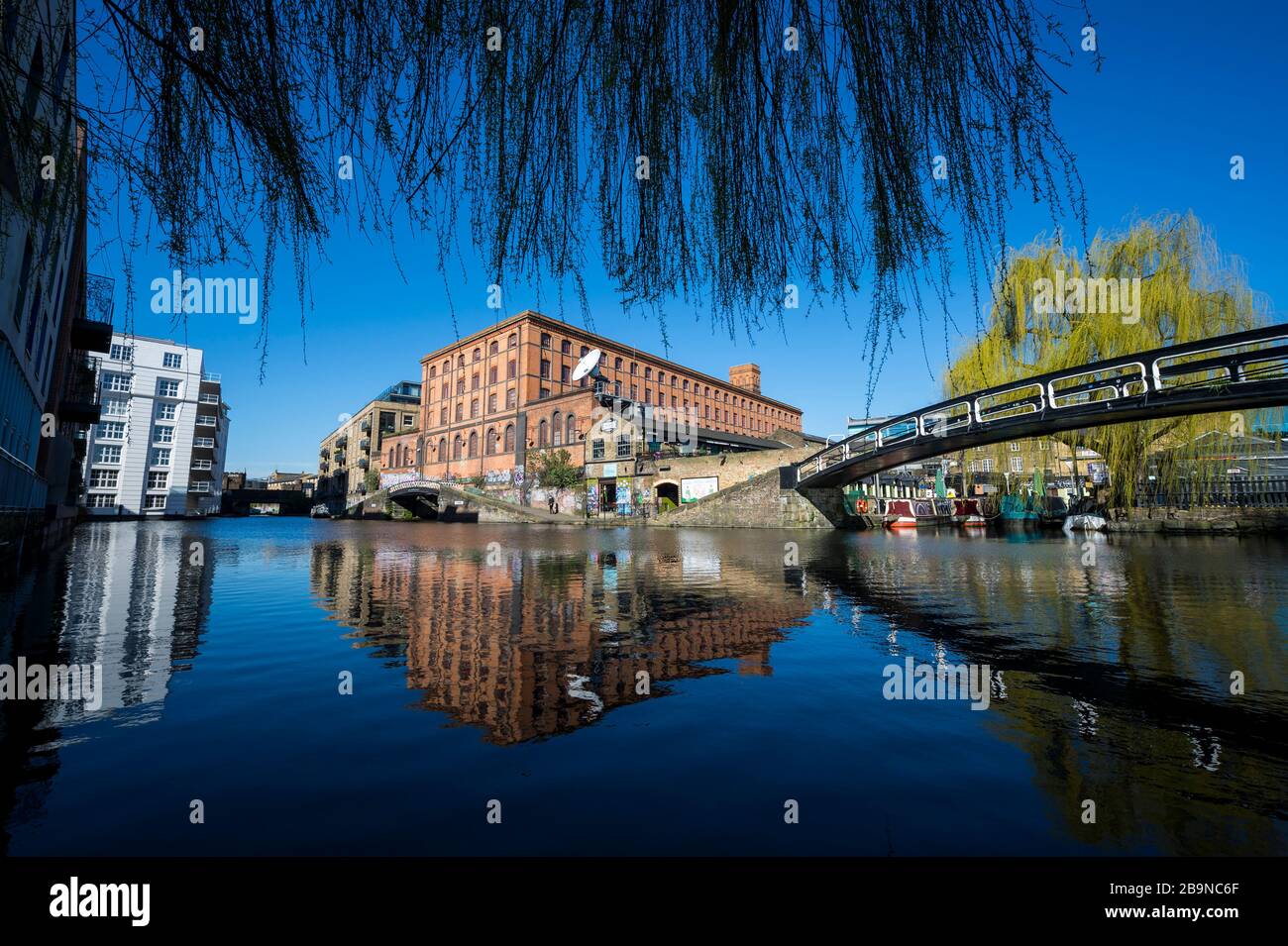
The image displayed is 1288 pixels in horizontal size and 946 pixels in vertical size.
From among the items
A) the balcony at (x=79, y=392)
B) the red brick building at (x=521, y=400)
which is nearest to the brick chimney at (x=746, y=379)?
the red brick building at (x=521, y=400)

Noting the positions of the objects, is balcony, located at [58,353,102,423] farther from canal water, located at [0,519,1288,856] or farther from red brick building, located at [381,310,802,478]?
red brick building, located at [381,310,802,478]

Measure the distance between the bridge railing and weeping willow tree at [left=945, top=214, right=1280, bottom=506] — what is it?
1067mm

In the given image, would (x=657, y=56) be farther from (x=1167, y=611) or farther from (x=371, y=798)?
(x=1167, y=611)

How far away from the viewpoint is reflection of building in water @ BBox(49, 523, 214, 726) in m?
3.14

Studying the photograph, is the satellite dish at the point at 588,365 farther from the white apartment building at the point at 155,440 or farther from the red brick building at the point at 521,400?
the white apartment building at the point at 155,440

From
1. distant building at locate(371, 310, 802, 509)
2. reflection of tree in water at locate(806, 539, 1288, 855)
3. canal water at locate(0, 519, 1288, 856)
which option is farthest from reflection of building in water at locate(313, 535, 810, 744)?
distant building at locate(371, 310, 802, 509)

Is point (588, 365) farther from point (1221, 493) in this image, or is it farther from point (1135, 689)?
point (1135, 689)

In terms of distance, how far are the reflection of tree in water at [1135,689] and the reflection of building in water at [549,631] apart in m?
1.51

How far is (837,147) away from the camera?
6.64 feet

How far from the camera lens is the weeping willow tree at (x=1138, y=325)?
17875 millimetres

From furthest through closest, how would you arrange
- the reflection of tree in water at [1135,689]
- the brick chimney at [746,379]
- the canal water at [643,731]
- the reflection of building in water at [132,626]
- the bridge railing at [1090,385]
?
the brick chimney at [746,379], the bridge railing at [1090,385], the reflection of building in water at [132,626], the reflection of tree in water at [1135,689], the canal water at [643,731]

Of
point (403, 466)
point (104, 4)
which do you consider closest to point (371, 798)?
point (104, 4)

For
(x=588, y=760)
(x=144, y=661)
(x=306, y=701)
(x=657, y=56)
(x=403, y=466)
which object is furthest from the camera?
(x=403, y=466)
